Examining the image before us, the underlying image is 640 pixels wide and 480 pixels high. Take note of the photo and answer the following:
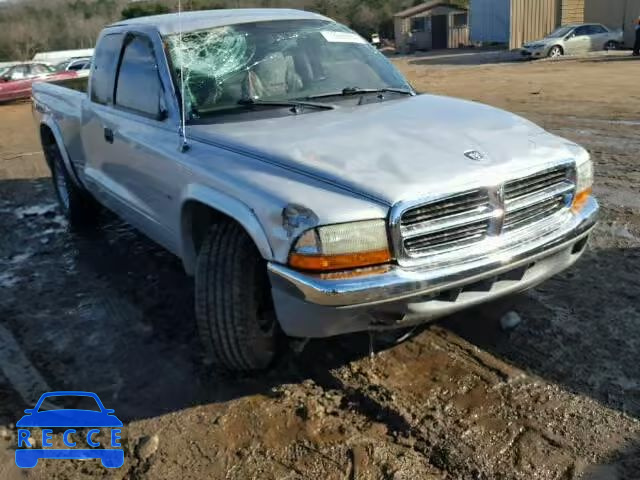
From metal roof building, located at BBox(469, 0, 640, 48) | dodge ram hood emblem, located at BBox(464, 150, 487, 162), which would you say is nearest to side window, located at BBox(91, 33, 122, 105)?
dodge ram hood emblem, located at BBox(464, 150, 487, 162)

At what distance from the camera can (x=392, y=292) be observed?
272 centimetres

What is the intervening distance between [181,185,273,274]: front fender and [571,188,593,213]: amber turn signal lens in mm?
1668

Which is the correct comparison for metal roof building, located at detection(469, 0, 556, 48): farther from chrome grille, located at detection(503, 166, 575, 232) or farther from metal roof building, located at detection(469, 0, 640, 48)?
chrome grille, located at detection(503, 166, 575, 232)

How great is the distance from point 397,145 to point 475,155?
369mm

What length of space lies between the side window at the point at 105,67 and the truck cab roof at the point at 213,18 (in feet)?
0.59

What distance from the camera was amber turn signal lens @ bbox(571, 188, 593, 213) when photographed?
343cm

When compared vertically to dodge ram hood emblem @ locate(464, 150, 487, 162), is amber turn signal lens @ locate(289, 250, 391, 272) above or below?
below

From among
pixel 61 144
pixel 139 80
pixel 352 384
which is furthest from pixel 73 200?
pixel 352 384

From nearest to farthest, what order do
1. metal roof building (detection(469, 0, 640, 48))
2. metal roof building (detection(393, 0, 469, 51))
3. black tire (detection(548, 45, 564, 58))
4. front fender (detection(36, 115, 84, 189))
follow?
front fender (detection(36, 115, 84, 189))
black tire (detection(548, 45, 564, 58))
metal roof building (detection(469, 0, 640, 48))
metal roof building (detection(393, 0, 469, 51))

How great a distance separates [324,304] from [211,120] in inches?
58.8

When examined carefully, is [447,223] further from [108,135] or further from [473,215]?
[108,135]

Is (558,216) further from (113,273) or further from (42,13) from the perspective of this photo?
(42,13)

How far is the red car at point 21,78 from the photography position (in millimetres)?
21141

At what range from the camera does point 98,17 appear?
5428cm
